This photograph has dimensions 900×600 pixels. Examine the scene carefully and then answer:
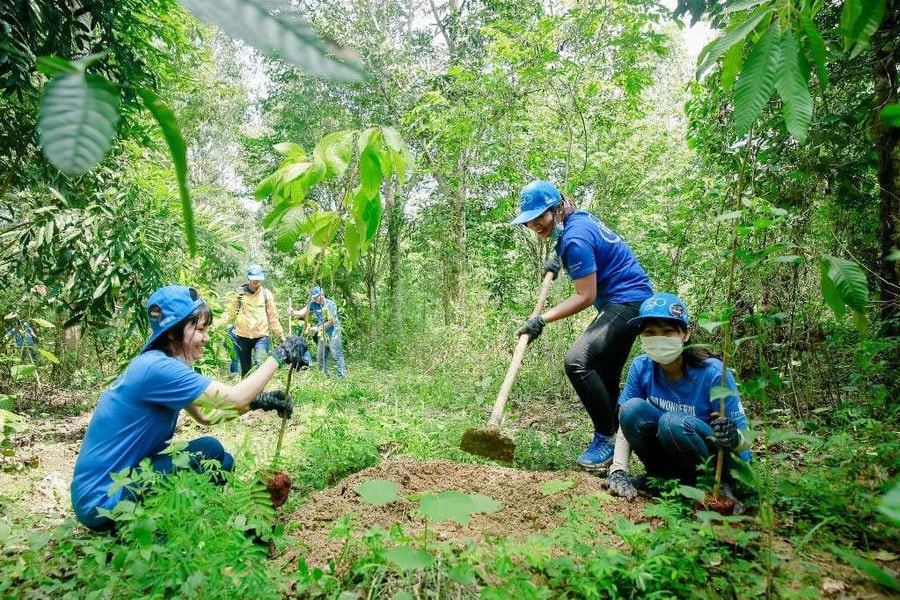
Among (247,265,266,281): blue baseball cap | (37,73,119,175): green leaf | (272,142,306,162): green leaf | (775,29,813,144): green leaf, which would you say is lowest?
(37,73,119,175): green leaf

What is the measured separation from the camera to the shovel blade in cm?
354

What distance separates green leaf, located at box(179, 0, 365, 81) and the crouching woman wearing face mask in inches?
99.7

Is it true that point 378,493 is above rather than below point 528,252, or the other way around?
below

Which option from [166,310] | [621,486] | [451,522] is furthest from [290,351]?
[621,486]

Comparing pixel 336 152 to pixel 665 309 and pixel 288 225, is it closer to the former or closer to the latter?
pixel 288 225

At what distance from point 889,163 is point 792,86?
11.1 feet

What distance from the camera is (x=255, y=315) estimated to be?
670cm

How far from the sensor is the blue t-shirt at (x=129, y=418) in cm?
234

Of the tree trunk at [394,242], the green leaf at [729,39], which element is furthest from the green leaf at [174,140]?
the tree trunk at [394,242]

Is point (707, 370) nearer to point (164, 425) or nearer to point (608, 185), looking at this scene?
point (164, 425)

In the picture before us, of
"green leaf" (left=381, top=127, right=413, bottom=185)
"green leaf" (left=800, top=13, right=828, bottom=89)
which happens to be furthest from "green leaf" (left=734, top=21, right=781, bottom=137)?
"green leaf" (left=381, top=127, right=413, bottom=185)

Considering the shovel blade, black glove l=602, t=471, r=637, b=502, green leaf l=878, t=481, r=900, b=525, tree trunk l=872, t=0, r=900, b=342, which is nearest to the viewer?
green leaf l=878, t=481, r=900, b=525

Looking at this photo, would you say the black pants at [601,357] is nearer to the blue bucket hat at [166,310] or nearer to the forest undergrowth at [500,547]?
the forest undergrowth at [500,547]

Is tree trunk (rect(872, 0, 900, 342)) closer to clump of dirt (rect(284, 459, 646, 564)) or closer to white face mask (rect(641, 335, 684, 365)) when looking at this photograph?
white face mask (rect(641, 335, 684, 365))
